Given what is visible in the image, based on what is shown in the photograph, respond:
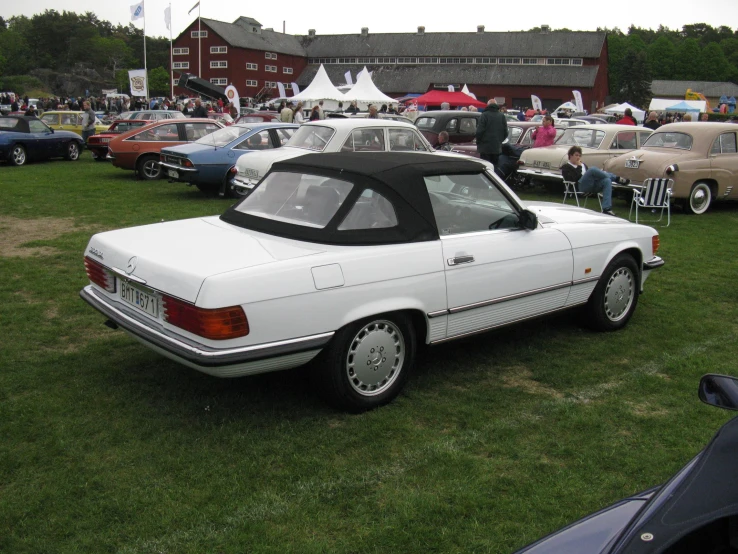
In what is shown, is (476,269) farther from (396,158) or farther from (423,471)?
(423,471)

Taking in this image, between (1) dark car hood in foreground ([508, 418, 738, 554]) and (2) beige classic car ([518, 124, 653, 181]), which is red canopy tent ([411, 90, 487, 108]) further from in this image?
(1) dark car hood in foreground ([508, 418, 738, 554])

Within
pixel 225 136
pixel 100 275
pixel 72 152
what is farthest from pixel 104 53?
pixel 100 275

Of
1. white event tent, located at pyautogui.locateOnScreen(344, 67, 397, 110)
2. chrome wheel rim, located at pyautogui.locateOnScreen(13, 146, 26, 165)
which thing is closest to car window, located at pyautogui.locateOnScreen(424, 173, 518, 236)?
chrome wheel rim, located at pyautogui.locateOnScreen(13, 146, 26, 165)

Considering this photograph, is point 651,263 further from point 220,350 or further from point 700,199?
point 700,199

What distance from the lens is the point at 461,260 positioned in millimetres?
4590

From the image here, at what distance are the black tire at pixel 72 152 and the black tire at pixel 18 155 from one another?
135cm

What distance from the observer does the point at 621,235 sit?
577 cm

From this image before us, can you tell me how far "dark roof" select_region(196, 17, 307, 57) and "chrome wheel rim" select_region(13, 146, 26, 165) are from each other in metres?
61.6

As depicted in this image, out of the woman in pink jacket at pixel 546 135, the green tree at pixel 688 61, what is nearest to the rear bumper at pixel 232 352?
the woman in pink jacket at pixel 546 135

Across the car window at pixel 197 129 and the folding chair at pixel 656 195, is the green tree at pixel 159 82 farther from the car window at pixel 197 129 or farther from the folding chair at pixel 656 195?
the folding chair at pixel 656 195

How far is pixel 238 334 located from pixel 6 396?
6.05 feet

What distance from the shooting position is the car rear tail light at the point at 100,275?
448cm

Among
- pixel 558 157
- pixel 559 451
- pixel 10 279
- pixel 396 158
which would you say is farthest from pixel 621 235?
pixel 558 157

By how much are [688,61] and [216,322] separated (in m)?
145
